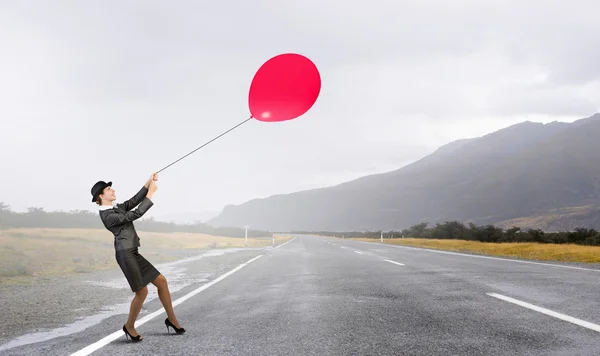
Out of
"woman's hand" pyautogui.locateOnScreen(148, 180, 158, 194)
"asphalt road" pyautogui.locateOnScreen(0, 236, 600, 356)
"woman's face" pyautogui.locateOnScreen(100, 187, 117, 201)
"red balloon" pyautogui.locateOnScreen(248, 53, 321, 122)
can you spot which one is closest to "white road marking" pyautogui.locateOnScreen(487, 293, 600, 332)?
"asphalt road" pyautogui.locateOnScreen(0, 236, 600, 356)

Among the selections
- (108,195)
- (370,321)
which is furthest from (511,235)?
(108,195)

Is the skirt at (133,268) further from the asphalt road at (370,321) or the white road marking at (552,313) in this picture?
the white road marking at (552,313)

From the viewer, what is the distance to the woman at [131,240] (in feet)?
14.6

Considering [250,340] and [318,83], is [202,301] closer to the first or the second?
[250,340]

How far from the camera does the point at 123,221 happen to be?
14.6ft

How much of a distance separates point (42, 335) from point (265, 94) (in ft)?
12.1

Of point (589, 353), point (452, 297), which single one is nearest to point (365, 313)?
point (452, 297)

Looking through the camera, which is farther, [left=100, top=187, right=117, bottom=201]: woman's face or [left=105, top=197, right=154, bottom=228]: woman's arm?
[left=100, top=187, right=117, bottom=201]: woman's face

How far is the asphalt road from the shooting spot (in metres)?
4.04

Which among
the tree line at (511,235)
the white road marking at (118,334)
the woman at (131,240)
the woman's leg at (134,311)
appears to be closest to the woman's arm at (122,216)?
the woman at (131,240)

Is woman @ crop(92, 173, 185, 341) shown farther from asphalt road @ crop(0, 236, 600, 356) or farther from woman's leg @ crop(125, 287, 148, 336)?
asphalt road @ crop(0, 236, 600, 356)

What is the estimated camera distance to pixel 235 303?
6758 mm

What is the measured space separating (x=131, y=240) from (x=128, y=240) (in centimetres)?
3

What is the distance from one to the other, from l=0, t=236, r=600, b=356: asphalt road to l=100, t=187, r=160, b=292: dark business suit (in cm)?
64
